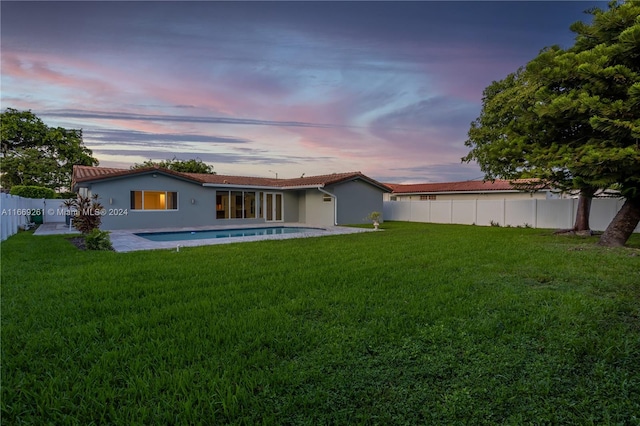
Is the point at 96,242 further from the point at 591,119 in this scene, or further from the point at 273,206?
the point at 591,119

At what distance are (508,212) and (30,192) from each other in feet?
99.9

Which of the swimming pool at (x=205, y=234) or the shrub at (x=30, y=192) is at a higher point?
the shrub at (x=30, y=192)

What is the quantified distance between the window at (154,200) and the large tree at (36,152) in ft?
63.9

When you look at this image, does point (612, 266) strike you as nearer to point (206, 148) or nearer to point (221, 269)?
point (221, 269)

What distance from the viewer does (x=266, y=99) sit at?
626 inches

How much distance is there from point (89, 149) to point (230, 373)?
39.4 meters

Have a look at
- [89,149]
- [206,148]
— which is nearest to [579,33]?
[206,148]

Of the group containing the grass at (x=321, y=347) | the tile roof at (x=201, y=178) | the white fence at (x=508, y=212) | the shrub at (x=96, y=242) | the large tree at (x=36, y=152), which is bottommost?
the grass at (x=321, y=347)

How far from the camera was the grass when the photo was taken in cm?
256

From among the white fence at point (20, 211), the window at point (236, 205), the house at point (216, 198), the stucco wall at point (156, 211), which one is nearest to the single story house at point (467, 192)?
the house at point (216, 198)

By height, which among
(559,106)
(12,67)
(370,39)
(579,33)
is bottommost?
(559,106)

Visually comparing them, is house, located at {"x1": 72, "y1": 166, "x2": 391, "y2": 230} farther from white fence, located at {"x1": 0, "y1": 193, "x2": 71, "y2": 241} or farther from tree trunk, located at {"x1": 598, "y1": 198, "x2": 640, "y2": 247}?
tree trunk, located at {"x1": 598, "y1": 198, "x2": 640, "y2": 247}

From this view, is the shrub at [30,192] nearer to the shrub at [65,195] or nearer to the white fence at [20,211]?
the white fence at [20,211]

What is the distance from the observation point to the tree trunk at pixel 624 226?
1077 centimetres
